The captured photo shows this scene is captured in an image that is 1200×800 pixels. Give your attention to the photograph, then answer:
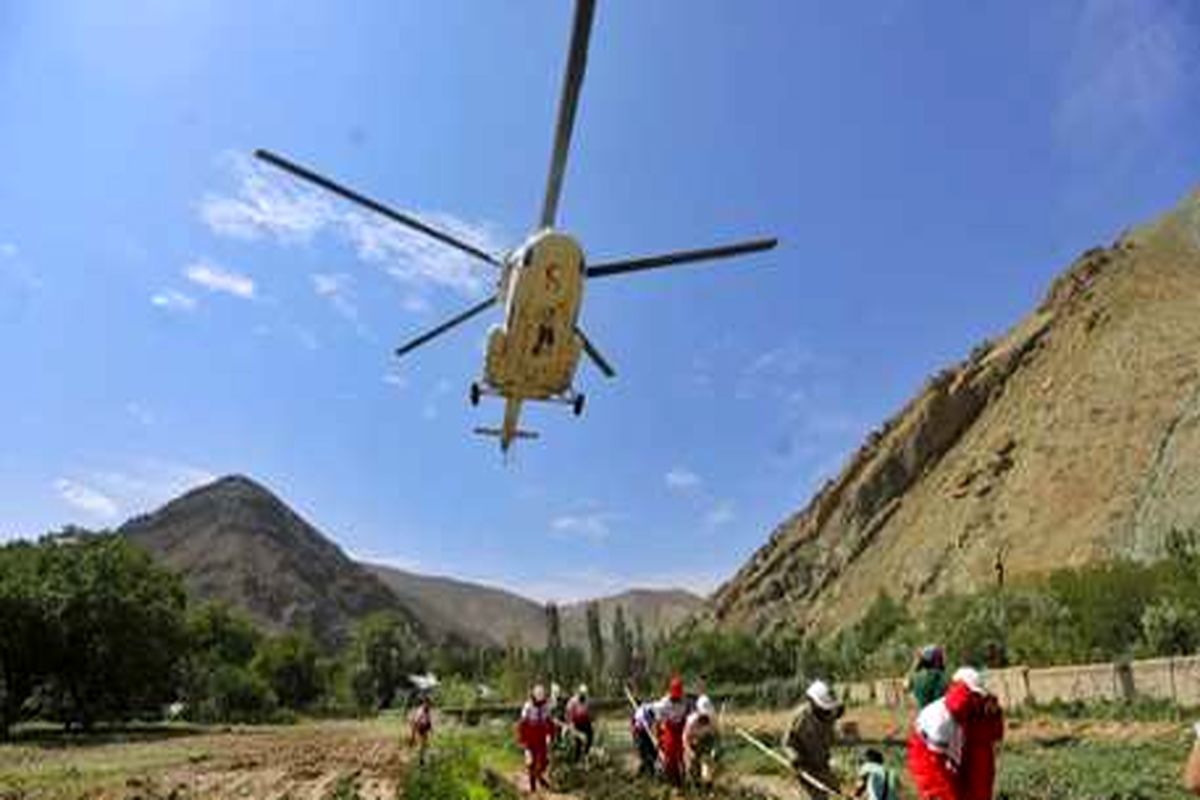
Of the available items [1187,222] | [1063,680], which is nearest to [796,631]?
[1187,222]

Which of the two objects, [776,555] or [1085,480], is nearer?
[1085,480]

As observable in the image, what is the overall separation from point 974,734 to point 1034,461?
3958 inches

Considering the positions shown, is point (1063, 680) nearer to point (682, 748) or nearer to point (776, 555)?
point (682, 748)

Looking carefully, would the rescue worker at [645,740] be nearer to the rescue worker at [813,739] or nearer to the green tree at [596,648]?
the rescue worker at [813,739]

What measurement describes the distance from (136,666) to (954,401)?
267 feet

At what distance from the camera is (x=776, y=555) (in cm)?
14875

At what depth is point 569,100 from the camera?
23875mm

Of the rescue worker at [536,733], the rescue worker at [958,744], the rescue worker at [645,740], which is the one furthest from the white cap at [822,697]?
the rescue worker at [645,740]

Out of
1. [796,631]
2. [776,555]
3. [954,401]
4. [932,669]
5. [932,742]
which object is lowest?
[932,742]

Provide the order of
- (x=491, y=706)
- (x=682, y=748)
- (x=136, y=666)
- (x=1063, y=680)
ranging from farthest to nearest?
(x=491, y=706) → (x=136, y=666) → (x=1063, y=680) → (x=682, y=748)

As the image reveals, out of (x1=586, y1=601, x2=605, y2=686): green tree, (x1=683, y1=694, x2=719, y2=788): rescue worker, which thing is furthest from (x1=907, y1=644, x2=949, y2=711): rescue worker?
(x1=586, y1=601, x2=605, y2=686): green tree

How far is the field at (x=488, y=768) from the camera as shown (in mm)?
21109

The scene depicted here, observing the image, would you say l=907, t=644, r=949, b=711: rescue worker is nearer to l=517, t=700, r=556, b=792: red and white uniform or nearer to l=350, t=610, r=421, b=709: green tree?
l=517, t=700, r=556, b=792: red and white uniform

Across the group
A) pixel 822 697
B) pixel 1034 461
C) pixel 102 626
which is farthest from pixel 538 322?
pixel 1034 461
